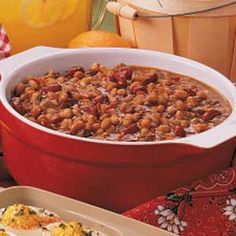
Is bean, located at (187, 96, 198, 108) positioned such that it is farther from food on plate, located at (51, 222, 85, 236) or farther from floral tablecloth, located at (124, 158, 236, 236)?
food on plate, located at (51, 222, 85, 236)

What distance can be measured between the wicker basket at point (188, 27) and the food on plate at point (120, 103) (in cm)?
14

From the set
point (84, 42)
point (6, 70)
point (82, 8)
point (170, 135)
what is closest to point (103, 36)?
point (84, 42)

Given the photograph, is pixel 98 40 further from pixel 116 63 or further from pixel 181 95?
pixel 181 95

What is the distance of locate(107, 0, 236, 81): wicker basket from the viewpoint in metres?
1.34

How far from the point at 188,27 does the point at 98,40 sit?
0.16 metres

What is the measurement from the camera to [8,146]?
108 centimetres

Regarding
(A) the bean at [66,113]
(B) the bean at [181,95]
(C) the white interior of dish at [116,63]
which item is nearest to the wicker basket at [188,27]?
(C) the white interior of dish at [116,63]

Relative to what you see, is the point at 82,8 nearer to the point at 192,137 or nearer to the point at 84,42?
the point at 84,42

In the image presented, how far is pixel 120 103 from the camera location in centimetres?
113

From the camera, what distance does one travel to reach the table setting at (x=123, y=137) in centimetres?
97

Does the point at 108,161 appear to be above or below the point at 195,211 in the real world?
above

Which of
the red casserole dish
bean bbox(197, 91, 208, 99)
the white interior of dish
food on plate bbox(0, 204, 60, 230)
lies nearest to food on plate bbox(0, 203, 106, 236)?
food on plate bbox(0, 204, 60, 230)

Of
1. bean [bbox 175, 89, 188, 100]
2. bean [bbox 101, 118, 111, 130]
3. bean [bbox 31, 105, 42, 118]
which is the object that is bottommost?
bean [bbox 175, 89, 188, 100]

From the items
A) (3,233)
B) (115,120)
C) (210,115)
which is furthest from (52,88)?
(3,233)
